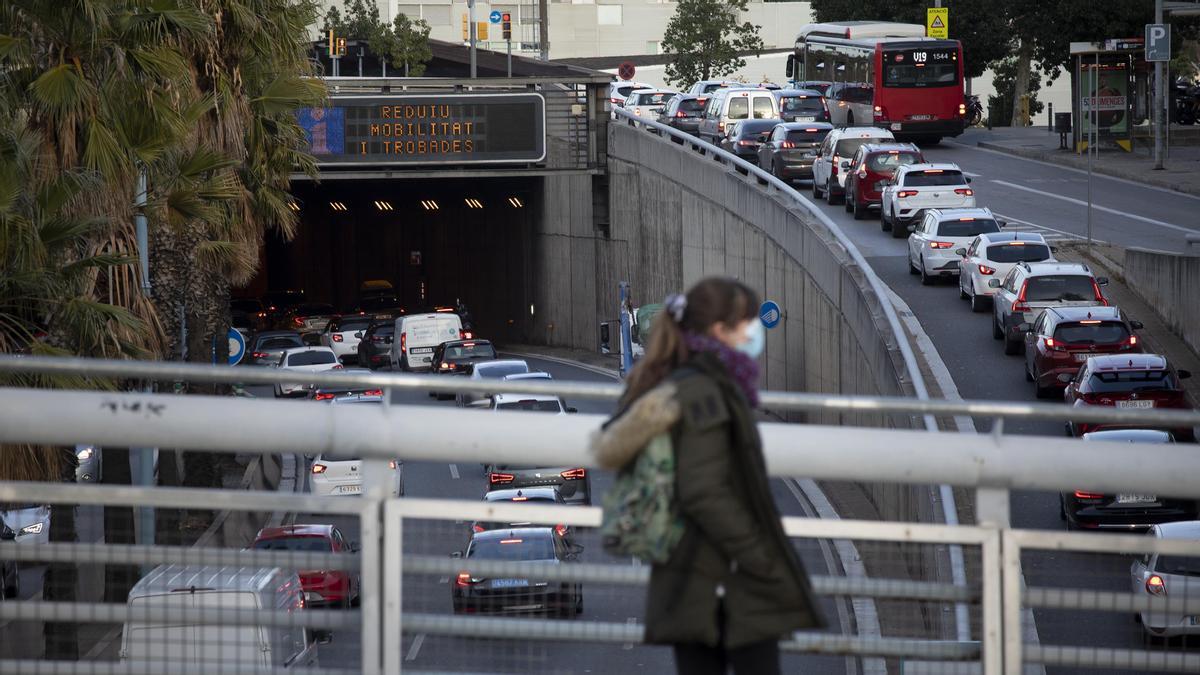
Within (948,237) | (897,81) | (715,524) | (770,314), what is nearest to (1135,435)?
(770,314)

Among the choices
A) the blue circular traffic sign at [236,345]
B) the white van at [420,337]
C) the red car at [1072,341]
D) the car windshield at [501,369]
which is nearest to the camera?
the red car at [1072,341]

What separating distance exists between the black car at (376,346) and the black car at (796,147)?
12.9 meters

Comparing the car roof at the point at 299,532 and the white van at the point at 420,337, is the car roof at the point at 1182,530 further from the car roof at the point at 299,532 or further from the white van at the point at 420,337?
the white van at the point at 420,337

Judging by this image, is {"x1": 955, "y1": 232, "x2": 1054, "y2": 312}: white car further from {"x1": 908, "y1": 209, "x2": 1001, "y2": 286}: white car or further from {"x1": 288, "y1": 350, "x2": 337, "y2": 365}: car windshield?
{"x1": 288, "y1": 350, "x2": 337, "y2": 365}: car windshield

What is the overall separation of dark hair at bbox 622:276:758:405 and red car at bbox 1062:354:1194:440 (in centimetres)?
1926

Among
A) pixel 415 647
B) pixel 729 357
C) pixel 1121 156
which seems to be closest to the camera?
pixel 729 357

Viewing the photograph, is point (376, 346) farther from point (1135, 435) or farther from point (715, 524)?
point (715, 524)

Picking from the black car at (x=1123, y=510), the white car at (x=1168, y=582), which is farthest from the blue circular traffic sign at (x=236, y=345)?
the white car at (x=1168, y=582)

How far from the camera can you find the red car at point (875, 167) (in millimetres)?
40688

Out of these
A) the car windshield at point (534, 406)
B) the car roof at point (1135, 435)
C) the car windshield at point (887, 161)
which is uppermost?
the car windshield at point (887, 161)

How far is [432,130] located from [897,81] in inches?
604

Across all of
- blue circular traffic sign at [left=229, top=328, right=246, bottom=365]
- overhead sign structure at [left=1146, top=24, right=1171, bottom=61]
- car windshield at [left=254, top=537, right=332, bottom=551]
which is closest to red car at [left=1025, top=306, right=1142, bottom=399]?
blue circular traffic sign at [left=229, top=328, right=246, bottom=365]

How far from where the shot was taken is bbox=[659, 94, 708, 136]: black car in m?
58.5

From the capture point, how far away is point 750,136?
5028 cm
